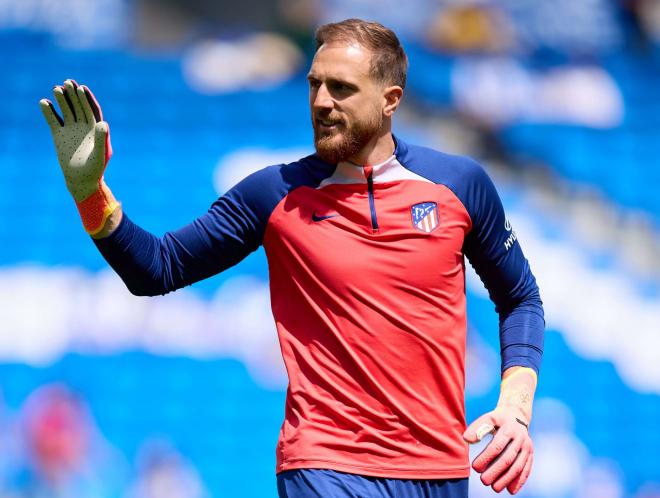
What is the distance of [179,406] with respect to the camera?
352 inches

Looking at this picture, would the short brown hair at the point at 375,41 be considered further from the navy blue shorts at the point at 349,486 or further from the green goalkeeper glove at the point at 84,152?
→ the navy blue shorts at the point at 349,486

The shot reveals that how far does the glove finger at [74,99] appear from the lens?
3.19 metres

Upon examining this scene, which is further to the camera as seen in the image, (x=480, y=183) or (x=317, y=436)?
(x=480, y=183)

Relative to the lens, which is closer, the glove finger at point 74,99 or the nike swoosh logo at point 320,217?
the glove finger at point 74,99

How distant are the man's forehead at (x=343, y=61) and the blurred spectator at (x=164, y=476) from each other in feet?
18.8

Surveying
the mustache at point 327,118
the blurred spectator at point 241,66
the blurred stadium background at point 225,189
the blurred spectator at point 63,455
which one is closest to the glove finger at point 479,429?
the mustache at point 327,118

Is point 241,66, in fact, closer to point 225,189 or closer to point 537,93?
point 225,189

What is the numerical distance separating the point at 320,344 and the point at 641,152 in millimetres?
7212

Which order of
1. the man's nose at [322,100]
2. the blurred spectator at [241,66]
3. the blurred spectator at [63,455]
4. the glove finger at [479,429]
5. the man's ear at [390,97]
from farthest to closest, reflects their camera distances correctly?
the blurred spectator at [241,66]
the blurred spectator at [63,455]
the man's ear at [390,97]
the man's nose at [322,100]
the glove finger at [479,429]

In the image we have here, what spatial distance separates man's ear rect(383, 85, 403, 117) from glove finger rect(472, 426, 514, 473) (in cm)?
101

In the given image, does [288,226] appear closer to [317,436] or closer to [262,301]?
[317,436]

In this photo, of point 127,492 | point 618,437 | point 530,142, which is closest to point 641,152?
point 530,142

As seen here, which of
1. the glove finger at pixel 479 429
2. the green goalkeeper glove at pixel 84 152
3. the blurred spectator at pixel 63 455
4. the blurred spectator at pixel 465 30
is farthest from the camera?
the blurred spectator at pixel 465 30

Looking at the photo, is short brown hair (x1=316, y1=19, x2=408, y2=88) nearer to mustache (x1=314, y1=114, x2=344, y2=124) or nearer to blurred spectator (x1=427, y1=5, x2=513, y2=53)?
mustache (x1=314, y1=114, x2=344, y2=124)
